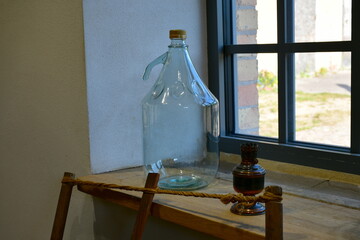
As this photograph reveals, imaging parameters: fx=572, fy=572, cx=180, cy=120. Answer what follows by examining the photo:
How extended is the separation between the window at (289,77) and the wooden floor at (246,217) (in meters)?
0.22

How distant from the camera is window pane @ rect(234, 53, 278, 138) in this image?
156cm

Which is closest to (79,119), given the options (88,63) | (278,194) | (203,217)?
(88,63)

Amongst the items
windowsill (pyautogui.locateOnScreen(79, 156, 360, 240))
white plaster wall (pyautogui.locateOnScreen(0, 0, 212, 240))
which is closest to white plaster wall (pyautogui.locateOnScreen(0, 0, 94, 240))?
white plaster wall (pyautogui.locateOnScreen(0, 0, 212, 240))

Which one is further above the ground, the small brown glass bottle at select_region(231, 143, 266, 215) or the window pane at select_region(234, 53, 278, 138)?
the window pane at select_region(234, 53, 278, 138)

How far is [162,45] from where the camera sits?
1.60 metres

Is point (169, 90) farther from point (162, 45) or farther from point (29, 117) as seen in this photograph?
point (29, 117)

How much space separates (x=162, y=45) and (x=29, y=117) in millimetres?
504

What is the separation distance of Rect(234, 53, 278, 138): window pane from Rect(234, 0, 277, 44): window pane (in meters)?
0.05

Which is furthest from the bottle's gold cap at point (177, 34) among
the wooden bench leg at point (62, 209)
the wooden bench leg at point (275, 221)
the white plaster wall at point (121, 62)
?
A: the wooden bench leg at point (275, 221)

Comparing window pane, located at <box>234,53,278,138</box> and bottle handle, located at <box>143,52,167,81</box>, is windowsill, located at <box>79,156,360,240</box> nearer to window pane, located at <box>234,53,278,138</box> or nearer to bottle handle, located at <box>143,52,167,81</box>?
window pane, located at <box>234,53,278,138</box>

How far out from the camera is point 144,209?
47.3 inches

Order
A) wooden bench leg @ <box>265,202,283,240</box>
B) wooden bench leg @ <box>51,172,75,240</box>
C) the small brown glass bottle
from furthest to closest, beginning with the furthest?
1. wooden bench leg @ <box>51,172,75,240</box>
2. the small brown glass bottle
3. wooden bench leg @ <box>265,202,283,240</box>

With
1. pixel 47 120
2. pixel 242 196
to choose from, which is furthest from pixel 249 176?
pixel 47 120

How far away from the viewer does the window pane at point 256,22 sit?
60.0 inches
